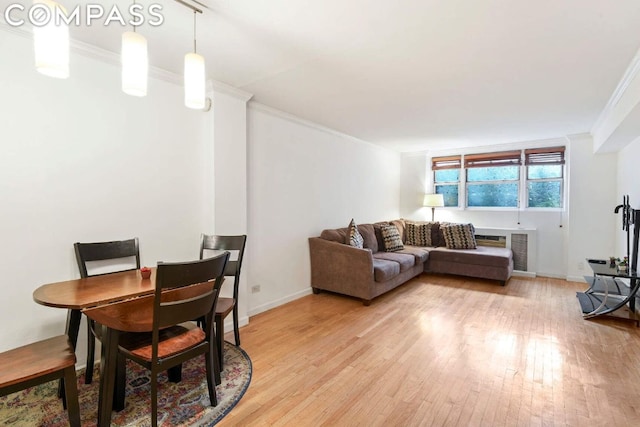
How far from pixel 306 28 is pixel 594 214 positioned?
508 centimetres

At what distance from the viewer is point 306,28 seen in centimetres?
194

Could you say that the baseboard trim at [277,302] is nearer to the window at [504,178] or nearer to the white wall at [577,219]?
the window at [504,178]

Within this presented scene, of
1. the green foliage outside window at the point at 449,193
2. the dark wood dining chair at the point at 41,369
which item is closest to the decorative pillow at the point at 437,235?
the green foliage outside window at the point at 449,193

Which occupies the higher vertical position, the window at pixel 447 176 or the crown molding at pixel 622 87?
the crown molding at pixel 622 87

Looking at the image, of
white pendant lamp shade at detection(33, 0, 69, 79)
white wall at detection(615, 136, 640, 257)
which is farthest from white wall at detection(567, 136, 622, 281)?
white pendant lamp shade at detection(33, 0, 69, 79)

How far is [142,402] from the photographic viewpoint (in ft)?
6.22

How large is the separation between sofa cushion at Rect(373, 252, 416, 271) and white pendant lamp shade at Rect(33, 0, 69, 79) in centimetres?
382

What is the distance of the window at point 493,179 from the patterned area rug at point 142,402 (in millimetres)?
5273

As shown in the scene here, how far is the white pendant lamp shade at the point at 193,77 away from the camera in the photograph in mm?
1761

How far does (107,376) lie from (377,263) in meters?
2.98

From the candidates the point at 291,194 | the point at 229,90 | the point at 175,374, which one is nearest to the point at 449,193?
the point at 291,194

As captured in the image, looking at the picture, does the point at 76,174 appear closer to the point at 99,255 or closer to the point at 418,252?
the point at 99,255

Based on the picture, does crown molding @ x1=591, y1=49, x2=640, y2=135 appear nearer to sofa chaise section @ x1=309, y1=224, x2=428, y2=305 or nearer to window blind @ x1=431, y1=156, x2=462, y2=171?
window blind @ x1=431, y1=156, x2=462, y2=171

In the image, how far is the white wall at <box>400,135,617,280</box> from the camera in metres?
4.48
